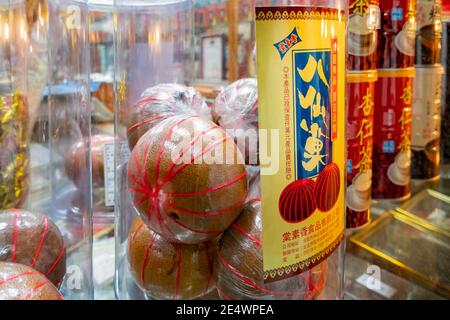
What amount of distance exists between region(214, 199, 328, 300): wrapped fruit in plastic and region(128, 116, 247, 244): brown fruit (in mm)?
19

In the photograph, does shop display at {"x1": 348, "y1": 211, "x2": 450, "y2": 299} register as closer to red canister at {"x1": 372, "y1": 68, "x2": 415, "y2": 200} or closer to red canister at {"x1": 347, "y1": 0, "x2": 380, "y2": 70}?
red canister at {"x1": 372, "y1": 68, "x2": 415, "y2": 200}

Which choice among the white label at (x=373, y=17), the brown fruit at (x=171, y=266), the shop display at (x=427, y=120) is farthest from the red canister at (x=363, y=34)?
the brown fruit at (x=171, y=266)

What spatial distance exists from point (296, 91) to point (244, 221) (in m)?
0.15

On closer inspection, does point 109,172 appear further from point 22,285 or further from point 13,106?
point 22,285

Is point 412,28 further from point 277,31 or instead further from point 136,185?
point 136,185

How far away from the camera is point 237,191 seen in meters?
0.49

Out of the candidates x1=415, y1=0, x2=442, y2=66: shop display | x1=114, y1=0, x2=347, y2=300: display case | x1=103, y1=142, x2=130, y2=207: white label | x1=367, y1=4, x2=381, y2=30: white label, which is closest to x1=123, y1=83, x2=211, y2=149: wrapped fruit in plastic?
x1=114, y1=0, x2=347, y2=300: display case

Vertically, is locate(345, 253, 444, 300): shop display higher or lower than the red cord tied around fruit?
lower

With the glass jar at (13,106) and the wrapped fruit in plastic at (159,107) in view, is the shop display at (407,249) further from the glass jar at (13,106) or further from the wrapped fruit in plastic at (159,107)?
the glass jar at (13,106)

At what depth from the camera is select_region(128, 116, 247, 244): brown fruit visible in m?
0.47

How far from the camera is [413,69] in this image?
922mm

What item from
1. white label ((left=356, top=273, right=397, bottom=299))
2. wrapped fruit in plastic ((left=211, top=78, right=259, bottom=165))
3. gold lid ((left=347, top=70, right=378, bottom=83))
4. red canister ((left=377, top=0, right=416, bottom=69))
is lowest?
white label ((left=356, top=273, right=397, bottom=299))

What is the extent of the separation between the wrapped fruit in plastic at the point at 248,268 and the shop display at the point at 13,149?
332 millimetres
